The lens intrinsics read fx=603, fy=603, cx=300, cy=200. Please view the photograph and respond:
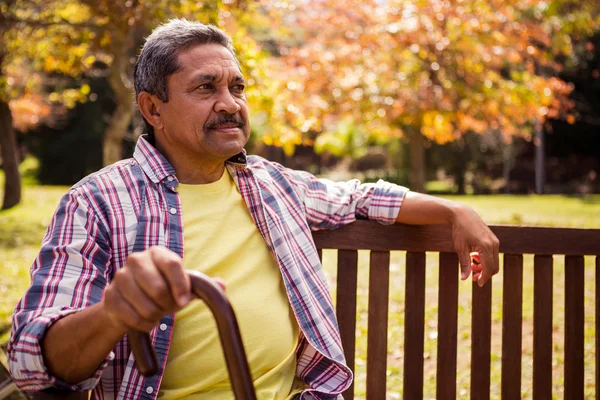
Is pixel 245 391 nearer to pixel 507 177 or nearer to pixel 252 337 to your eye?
pixel 252 337

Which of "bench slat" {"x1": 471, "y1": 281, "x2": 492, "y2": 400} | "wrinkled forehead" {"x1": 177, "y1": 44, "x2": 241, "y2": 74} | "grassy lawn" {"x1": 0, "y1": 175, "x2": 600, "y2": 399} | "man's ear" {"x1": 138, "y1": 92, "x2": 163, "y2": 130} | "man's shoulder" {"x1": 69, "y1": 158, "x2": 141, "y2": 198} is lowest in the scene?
"grassy lawn" {"x1": 0, "y1": 175, "x2": 600, "y2": 399}

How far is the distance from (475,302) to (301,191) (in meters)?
0.87

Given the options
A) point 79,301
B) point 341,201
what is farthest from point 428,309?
point 79,301

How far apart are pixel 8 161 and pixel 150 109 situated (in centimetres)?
1510

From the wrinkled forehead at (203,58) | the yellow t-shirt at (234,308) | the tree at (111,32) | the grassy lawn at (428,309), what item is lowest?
the grassy lawn at (428,309)

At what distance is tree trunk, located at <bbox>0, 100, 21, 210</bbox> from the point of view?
15641 millimetres

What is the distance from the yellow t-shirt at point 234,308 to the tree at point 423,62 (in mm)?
7248

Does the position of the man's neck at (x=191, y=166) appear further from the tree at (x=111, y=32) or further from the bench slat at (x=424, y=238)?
the tree at (x=111, y=32)

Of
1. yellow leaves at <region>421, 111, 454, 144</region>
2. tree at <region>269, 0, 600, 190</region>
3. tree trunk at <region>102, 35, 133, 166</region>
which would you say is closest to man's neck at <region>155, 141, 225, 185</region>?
tree trunk at <region>102, 35, 133, 166</region>

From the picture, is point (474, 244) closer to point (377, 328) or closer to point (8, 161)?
point (377, 328)

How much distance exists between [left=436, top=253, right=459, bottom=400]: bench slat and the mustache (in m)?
1.01

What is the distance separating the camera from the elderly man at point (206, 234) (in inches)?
67.4

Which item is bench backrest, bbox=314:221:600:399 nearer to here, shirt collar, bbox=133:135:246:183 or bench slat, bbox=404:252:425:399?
bench slat, bbox=404:252:425:399

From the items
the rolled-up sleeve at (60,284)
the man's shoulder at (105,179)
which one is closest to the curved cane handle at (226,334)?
→ the rolled-up sleeve at (60,284)
